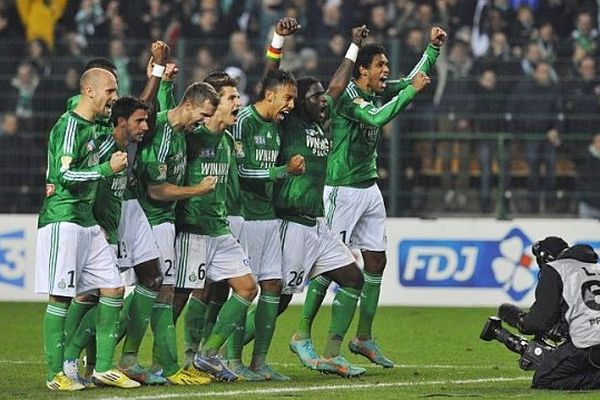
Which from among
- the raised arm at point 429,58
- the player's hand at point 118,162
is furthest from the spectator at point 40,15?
the player's hand at point 118,162

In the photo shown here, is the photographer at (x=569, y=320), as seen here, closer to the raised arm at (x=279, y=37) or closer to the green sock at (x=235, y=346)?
the green sock at (x=235, y=346)

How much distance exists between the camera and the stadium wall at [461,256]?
18531mm

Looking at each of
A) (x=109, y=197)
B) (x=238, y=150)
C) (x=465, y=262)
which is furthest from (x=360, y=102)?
(x=465, y=262)

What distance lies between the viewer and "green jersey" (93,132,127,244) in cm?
1052

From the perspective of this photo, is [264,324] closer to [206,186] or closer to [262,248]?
[262,248]

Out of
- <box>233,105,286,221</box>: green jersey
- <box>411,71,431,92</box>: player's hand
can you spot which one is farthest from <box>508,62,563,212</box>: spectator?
<box>233,105,286,221</box>: green jersey

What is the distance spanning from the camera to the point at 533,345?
11.0 m

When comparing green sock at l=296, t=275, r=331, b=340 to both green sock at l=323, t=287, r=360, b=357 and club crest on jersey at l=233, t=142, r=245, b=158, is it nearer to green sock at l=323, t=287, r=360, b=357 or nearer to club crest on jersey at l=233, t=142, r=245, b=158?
green sock at l=323, t=287, r=360, b=357

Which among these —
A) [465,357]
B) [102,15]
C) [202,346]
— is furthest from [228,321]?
[102,15]

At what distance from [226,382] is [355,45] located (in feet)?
9.67

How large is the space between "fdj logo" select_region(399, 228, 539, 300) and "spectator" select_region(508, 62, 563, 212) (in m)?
0.61

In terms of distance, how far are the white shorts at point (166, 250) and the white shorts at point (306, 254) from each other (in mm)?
1011

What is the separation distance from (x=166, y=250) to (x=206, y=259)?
0.32m

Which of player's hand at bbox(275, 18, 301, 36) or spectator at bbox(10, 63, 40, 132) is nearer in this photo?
player's hand at bbox(275, 18, 301, 36)
